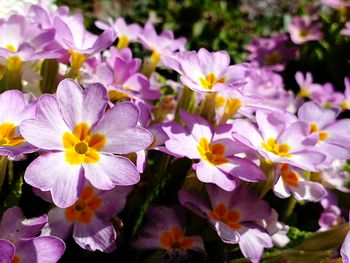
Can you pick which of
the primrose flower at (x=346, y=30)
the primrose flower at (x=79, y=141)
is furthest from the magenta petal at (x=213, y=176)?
the primrose flower at (x=346, y=30)

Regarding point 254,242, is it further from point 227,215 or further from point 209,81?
point 209,81

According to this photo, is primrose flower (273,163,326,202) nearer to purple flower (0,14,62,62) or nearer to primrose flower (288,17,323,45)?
purple flower (0,14,62,62)

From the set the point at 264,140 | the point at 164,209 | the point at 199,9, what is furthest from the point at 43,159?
the point at 199,9

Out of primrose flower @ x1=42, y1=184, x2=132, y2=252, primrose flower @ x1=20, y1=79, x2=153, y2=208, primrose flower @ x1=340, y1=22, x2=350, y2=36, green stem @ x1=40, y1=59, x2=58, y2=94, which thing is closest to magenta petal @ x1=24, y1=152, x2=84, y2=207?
primrose flower @ x1=20, y1=79, x2=153, y2=208

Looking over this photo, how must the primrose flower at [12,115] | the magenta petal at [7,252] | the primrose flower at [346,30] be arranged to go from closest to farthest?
the magenta petal at [7,252] < the primrose flower at [12,115] < the primrose flower at [346,30]

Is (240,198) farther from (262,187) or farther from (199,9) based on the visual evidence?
(199,9)

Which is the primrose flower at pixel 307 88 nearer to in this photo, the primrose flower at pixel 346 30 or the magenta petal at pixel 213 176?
the primrose flower at pixel 346 30
